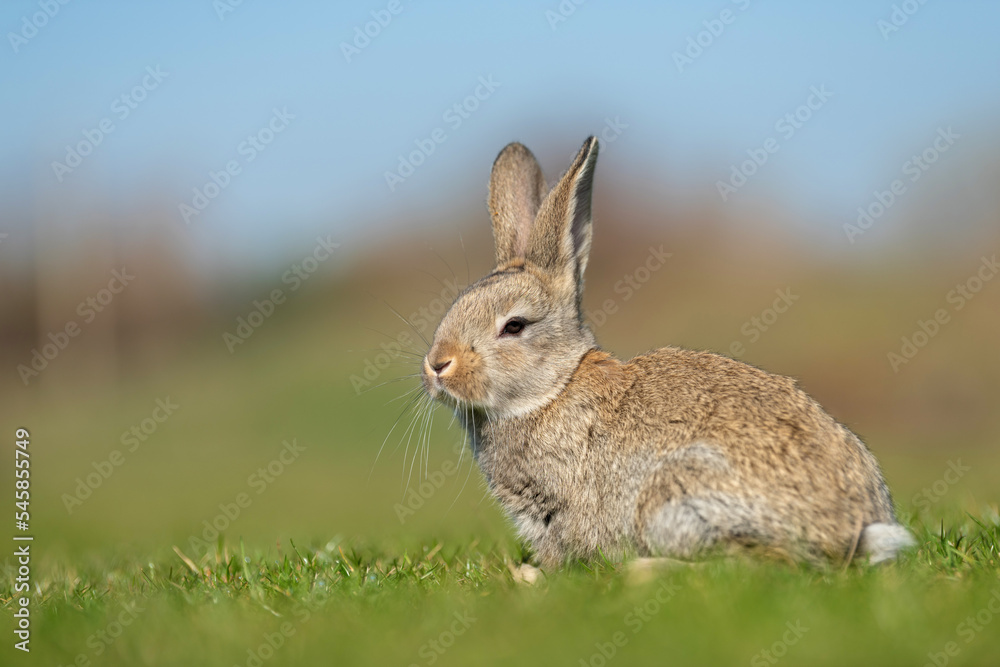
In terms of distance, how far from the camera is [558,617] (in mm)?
3830

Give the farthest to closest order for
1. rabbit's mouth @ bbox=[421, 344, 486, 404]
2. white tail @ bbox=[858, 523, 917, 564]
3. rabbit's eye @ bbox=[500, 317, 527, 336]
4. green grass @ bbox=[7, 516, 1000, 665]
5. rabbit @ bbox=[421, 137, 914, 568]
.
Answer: rabbit's eye @ bbox=[500, 317, 527, 336], rabbit's mouth @ bbox=[421, 344, 486, 404], rabbit @ bbox=[421, 137, 914, 568], white tail @ bbox=[858, 523, 917, 564], green grass @ bbox=[7, 516, 1000, 665]

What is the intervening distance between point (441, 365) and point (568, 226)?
1.26 m

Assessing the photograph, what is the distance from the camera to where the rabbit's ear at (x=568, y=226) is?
592 cm

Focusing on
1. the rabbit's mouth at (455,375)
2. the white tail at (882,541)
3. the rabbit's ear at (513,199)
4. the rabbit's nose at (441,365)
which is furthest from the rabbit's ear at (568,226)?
the white tail at (882,541)

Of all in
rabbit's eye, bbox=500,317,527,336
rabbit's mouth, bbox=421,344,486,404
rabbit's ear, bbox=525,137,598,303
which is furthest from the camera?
rabbit's eye, bbox=500,317,527,336

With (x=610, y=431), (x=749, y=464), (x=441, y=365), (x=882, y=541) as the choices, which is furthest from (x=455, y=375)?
(x=882, y=541)

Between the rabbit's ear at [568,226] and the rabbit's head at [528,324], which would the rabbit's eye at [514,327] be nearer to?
the rabbit's head at [528,324]

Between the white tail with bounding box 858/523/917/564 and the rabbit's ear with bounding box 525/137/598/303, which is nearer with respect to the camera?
the white tail with bounding box 858/523/917/564

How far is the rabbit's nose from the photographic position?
5797 millimetres

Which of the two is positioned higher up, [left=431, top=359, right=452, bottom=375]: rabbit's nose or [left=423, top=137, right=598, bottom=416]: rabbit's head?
[left=423, top=137, right=598, bottom=416]: rabbit's head

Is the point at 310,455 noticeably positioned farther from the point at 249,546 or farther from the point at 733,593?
the point at 733,593

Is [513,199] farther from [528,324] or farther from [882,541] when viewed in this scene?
[882,541]

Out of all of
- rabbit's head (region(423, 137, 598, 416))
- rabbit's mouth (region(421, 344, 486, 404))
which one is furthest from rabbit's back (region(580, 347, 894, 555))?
rabbit's mouth (region(421, 344, 486, 404))

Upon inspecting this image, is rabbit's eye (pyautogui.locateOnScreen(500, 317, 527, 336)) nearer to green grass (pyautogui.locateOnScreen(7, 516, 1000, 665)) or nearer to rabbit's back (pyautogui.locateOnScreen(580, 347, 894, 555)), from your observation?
rabbit's back (pyautogui.locateOnScreen(580, 347, 894, 555))
